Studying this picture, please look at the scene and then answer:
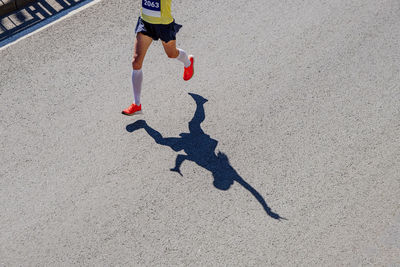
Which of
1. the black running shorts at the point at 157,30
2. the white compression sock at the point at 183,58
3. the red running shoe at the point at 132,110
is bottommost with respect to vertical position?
the red running shoe at the point at 132,110

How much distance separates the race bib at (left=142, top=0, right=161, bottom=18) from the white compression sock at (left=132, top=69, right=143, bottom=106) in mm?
688

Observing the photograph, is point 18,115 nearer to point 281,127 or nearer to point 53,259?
point 53,259

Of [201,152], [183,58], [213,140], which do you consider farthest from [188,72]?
[201,152]

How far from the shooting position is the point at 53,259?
4.38 metres

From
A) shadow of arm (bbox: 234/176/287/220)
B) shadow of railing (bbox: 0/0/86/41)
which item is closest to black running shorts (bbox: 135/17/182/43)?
shadow of arm (bbox: 234/176/287/220)

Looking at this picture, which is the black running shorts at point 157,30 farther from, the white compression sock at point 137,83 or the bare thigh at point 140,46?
the white compression sock at point 137,83

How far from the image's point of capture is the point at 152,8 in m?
4.94

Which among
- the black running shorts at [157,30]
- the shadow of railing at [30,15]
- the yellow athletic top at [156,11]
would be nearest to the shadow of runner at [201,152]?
the black running shorts at [157,30]

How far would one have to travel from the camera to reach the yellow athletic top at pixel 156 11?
491 centimetres

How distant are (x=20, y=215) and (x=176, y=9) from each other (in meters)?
3.86

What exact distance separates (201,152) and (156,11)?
5.47 ft

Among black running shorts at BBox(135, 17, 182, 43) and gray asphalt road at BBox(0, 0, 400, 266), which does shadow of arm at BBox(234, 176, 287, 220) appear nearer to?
gray asphalt road at BBox(0, 0, 400, 266)

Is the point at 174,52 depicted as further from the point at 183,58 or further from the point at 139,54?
the point at 139,54

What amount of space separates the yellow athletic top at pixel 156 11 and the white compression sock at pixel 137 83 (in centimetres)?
63
